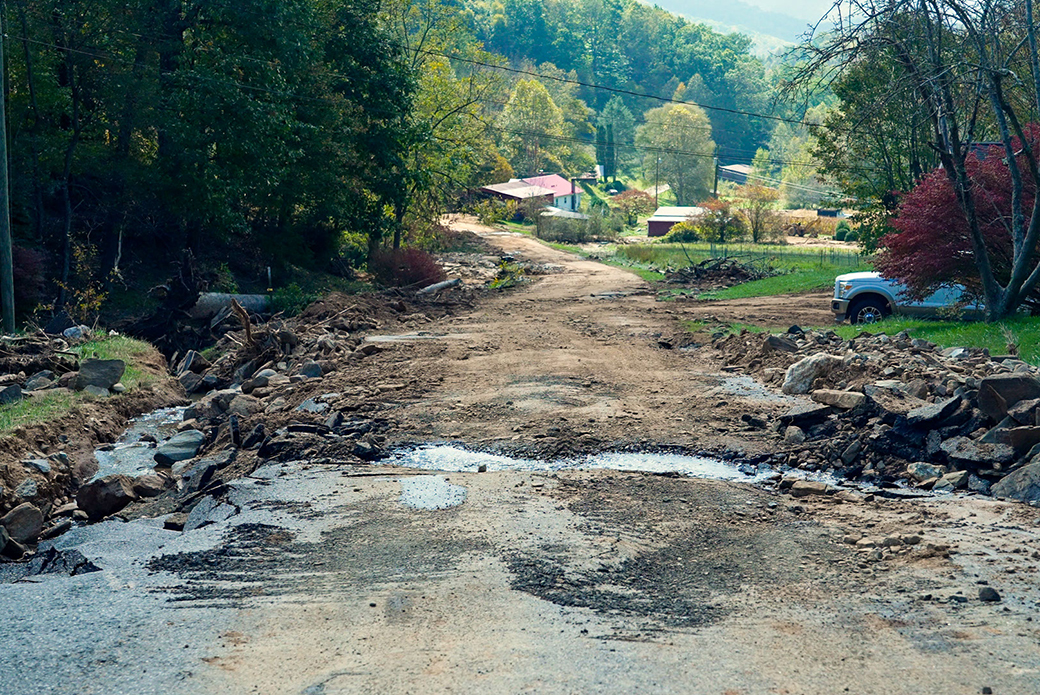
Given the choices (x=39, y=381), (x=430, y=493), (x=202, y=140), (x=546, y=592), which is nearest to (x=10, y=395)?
(x=39, y=381)

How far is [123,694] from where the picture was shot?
211 inches

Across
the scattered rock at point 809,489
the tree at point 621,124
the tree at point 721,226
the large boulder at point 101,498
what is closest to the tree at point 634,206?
the tree at point 721,226

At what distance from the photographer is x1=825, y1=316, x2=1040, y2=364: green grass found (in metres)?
14.5

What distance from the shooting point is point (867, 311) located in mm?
19984

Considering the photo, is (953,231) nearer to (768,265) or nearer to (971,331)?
(971,331)

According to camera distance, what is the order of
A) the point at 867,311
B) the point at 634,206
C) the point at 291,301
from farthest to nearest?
the point at 634,206
the point at 291,301
the point at 867,311

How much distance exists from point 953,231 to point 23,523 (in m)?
16.4

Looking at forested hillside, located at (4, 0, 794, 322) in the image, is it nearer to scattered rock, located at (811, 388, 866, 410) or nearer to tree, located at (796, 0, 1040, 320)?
tree, located at (796, 0, 1040, 320)

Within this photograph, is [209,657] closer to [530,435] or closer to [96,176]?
[530,435]

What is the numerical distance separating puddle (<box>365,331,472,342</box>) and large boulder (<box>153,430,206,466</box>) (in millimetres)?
7543

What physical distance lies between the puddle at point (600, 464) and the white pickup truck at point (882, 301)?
10.1 meters

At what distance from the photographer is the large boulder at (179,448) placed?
12.1 meters

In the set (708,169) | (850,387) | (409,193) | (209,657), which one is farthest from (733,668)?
(708,169)

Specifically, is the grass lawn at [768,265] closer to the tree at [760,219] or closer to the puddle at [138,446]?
the tree at [760,219]
